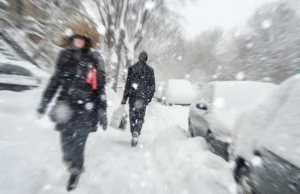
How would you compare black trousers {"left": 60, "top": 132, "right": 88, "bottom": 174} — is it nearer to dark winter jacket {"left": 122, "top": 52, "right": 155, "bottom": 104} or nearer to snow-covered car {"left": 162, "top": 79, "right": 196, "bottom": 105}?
dark winter jacket {"left": 122, "top": 52, "right": 155, "bottom": 104}

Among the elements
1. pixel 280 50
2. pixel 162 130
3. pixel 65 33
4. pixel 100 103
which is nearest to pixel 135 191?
pixel 100 103

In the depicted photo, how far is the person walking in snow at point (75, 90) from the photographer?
273cm

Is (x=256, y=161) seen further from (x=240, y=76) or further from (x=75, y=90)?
(x=240, y=76)

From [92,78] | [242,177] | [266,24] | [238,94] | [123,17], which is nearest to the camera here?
[92,78]

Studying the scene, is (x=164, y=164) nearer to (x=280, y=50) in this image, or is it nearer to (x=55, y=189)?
(x=55, y=189)

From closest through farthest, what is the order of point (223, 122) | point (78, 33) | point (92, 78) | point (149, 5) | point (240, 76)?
point (78, 33)
point (92, 78)
point (223, 122)
point (149, 5)
point (240, 76)

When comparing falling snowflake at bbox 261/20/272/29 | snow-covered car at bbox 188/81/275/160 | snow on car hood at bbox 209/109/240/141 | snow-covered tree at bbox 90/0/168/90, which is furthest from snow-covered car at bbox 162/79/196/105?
falling snowflake at bbox 261/20/272/29

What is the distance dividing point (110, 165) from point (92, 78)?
5.27ft

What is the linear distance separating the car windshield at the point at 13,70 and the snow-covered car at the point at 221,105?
19.9 ft

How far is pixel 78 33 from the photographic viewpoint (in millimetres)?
2721

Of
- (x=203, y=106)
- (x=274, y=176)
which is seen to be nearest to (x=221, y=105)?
(x=203, y=106)

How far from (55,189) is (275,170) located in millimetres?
2295

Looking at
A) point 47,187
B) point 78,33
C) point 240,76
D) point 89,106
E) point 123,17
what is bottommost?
point 47,187

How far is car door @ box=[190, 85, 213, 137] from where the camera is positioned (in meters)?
4.98
